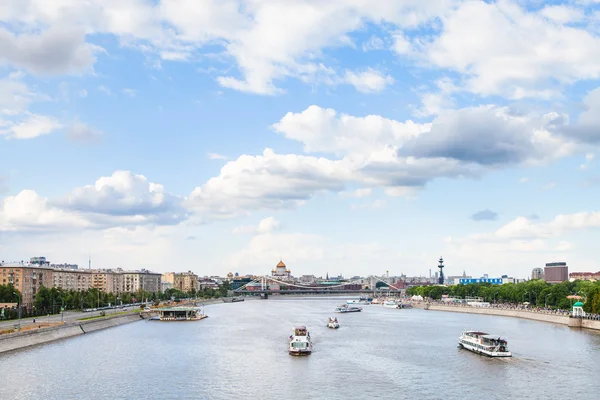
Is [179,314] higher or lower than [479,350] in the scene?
lower

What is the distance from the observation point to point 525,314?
4422 inches

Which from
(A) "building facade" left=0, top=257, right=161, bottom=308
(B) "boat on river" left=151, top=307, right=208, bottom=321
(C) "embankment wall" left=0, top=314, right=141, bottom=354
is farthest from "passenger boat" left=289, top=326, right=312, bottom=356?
(A) "building facade" left=0, top=257, right=161, bottom=308

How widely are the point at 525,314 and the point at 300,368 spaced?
2741 inches

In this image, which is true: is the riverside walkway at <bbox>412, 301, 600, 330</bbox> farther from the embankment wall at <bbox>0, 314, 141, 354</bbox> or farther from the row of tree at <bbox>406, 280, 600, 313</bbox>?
the embankment wall at <bbox>0, 314, 141, 354</bbox>

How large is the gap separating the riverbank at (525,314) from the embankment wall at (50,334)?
62.7 m

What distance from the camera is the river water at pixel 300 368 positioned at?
44.2 m

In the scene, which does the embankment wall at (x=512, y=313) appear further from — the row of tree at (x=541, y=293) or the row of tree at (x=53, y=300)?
the row of tree at (x=53, y=300)

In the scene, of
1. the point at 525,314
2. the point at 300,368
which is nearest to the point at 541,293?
the point at 525,314

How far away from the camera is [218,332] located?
8925 cm

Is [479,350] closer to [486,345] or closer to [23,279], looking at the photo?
[486,345]

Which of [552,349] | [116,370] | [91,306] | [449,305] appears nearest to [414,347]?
[552,349]

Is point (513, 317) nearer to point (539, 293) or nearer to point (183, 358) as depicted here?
point (539, 293)

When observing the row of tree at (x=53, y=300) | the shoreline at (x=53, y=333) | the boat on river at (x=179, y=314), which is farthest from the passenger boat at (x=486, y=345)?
the boat on river at (x=179, y=314)

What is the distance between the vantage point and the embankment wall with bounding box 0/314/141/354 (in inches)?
2411
